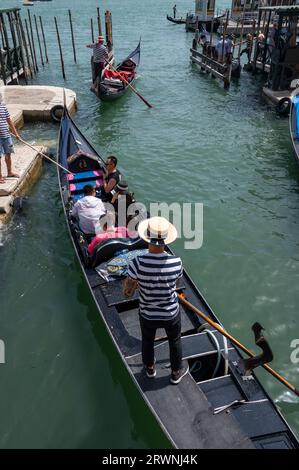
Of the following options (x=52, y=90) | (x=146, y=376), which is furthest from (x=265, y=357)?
(x=52, y=90)

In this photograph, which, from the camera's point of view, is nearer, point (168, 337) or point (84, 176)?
point (168, 337)

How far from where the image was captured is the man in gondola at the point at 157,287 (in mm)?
3131

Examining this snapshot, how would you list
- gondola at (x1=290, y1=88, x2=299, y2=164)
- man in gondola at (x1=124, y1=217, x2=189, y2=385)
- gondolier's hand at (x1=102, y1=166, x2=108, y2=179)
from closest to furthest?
man in gondola at (x1=124, y1=217, x2=189, y2=385)
gondolier's hand at (x1=102, y1=166, x2=108, y2=179)
gondola at (x1=290, y1=88, x2=299, y2=164)

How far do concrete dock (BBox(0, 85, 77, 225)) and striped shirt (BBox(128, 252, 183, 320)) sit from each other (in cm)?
455

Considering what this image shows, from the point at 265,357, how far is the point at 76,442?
6.92 feet

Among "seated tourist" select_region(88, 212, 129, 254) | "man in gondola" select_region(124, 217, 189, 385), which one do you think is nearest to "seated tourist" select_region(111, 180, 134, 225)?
"seated tourist" select_region(88, 212, 129, 254)

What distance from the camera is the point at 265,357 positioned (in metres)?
3.37

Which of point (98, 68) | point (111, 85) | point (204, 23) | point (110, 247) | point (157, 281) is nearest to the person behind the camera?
point (157, 281)

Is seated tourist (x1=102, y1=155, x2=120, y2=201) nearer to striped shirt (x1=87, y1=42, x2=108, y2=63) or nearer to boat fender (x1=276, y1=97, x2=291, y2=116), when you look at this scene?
boat fender (x1=276, y1=97, x2=291, y2=116)

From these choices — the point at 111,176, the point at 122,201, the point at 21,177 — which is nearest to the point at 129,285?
the point at 122,201

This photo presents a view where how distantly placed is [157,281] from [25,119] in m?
10.2

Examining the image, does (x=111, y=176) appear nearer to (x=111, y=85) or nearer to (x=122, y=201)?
(x=122, y=201)

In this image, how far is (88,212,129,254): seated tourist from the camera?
205 inches

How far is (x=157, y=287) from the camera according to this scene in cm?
323
